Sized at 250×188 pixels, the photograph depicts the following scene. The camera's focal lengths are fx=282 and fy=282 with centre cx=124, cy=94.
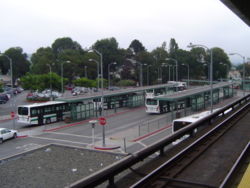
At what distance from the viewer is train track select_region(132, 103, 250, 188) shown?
6.13m

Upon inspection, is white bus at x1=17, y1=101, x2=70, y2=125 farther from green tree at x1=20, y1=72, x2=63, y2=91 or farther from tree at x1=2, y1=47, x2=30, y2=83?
tree at x1=2, y1=47, x2=30, y2=83

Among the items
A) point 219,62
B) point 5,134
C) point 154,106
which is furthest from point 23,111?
point 219,62

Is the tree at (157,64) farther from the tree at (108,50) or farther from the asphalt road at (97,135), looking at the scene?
the asphalt road at (97,135)

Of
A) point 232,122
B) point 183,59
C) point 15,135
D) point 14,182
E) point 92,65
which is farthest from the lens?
point 183,59

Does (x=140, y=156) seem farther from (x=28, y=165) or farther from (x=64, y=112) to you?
(x=64, y=112)

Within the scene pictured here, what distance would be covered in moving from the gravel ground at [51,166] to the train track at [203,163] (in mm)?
5610

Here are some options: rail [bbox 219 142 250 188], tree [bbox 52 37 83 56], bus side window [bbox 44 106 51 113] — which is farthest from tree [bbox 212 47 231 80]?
rail [bbox 219 142 250 188]

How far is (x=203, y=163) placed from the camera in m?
7.51

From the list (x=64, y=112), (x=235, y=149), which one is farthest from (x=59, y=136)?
(x=235, y=149)

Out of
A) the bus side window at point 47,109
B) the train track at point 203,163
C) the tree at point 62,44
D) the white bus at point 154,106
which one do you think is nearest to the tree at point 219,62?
the tree at point 62,44

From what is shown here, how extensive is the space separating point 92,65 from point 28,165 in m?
65.7

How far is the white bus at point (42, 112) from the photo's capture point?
2752cm

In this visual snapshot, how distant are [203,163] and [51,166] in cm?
845

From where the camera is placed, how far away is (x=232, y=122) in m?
13.4
